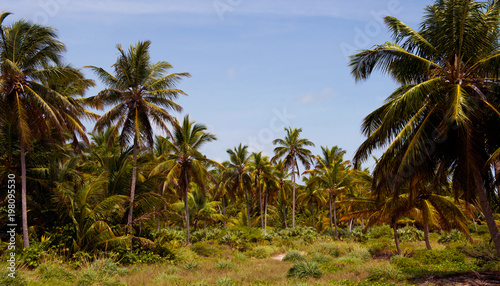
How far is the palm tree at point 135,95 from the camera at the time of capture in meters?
19.5

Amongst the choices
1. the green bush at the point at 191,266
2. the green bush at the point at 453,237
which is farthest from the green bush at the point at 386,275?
the green bush at the point at 453,237

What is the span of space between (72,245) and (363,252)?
55.0 ft

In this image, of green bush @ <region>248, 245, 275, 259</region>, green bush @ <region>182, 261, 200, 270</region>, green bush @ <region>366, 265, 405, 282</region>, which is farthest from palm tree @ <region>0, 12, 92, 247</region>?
green bush @ <region>248, 245, 275, 259</region>

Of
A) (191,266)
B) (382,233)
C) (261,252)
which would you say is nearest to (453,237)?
(382,233)

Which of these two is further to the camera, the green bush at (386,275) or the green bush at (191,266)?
the green bush at (191,266)

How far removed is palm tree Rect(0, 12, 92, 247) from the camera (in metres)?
14.0

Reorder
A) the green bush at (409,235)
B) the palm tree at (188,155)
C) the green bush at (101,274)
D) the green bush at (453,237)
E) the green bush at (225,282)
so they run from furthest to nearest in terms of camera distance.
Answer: the green bush at (409,235), the green bush at (453,237), the palm tree at (188,155), the green bush at (225,282), the green bush at (101,274)

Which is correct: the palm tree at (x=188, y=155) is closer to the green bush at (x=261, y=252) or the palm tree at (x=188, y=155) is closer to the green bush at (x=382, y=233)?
the green bush at (x=261, y=252)

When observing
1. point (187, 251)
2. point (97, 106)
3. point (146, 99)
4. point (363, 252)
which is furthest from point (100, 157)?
point (363, 252)

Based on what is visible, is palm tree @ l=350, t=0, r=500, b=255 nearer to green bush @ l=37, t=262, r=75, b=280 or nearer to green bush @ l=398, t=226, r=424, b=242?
green bush @ l=37, t=262, r=75, b=280

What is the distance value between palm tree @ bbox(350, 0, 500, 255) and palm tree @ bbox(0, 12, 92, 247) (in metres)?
12.9

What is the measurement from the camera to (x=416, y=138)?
31.5 ft

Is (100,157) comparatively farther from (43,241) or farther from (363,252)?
(363,252)

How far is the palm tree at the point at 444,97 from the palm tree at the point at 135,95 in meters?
12.4
